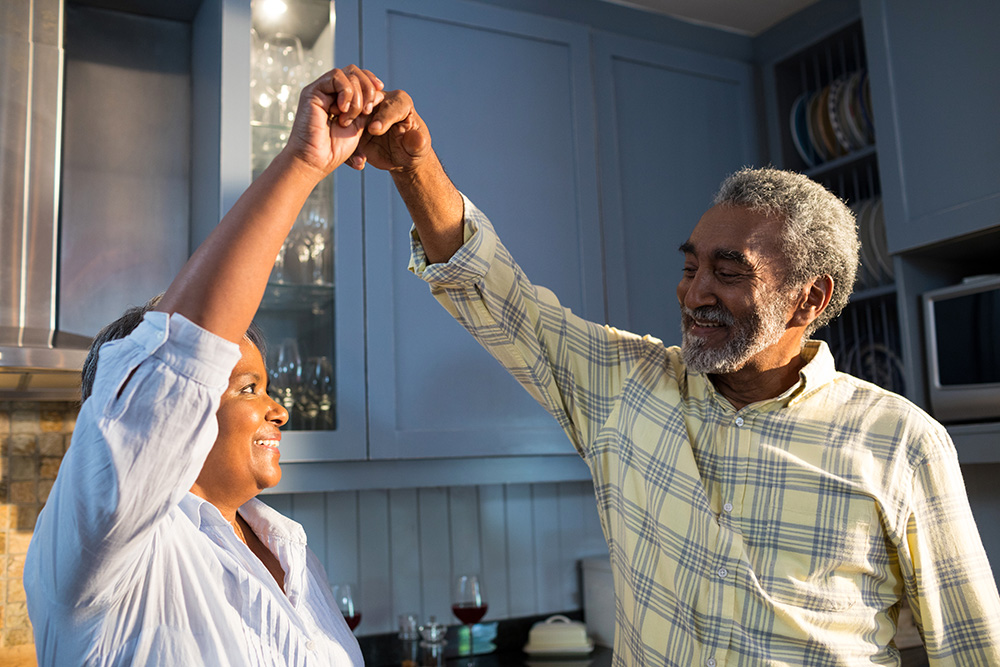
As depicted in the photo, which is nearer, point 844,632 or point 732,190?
point 844,632

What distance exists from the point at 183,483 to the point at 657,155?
1937 mm

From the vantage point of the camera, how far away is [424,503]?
2.26 metres

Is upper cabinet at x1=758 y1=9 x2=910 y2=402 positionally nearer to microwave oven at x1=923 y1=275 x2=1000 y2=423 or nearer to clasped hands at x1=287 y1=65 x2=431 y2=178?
microwave oven at x1=923 y1=275 x2=1000 y2=423

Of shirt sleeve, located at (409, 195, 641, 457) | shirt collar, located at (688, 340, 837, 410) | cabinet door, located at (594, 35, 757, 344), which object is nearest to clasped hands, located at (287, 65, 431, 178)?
shirt sleeve, located at (409, 195, 641, 457)

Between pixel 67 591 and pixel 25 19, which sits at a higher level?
pixel 25 19

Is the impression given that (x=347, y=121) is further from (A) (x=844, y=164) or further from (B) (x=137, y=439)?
(A) (x=844, y=164)

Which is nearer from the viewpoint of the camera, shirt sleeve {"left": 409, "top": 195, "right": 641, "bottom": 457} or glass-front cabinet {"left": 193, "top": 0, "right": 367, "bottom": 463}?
shirt sleeve {"left": 409, "top": 195, "right": 641, "bottom": 457}

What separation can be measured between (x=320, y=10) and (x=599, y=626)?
5.71 feet

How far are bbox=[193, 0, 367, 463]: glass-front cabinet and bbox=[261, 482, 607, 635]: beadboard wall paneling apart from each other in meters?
0.34

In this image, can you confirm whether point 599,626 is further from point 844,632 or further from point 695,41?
point 695,41

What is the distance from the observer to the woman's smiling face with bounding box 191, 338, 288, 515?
3.44 ft

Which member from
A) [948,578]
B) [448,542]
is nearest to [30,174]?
[448,542]

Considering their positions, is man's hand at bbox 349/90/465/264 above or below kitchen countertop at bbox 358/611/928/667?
above

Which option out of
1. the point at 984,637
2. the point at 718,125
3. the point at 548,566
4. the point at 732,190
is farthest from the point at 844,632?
the point at 718,125
